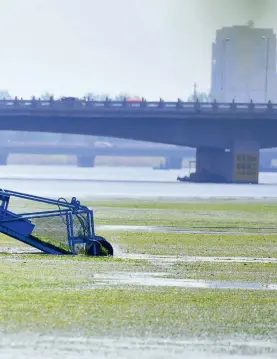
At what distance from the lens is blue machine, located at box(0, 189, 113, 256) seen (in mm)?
45812

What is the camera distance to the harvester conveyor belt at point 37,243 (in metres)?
45.8

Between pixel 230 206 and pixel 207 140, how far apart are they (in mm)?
81149

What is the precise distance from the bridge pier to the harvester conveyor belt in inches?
5257

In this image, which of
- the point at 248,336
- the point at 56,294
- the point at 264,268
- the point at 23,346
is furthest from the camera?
the point at 264,268

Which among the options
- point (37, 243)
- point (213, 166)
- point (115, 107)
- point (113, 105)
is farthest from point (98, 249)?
point (213, 166)

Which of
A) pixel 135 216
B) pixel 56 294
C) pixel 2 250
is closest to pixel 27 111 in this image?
pixel 135 216

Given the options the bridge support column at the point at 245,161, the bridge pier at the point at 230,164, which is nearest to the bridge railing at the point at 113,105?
the bridge support column at the point at 245,161

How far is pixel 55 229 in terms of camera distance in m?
47.0

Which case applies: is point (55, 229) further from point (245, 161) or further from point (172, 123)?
point (245, 161)

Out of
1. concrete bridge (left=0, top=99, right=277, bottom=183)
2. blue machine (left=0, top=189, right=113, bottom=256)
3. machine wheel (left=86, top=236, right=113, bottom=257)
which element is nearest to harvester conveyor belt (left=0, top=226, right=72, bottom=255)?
blue machine (left=0, top=189, right=113, bottom=256)

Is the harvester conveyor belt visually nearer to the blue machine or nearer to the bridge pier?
the blue machine

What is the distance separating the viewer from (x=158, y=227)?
67062mm

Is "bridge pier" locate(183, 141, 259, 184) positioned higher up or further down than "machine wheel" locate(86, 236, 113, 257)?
further down

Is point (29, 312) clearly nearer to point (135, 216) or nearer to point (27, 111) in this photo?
point (135, 216)
